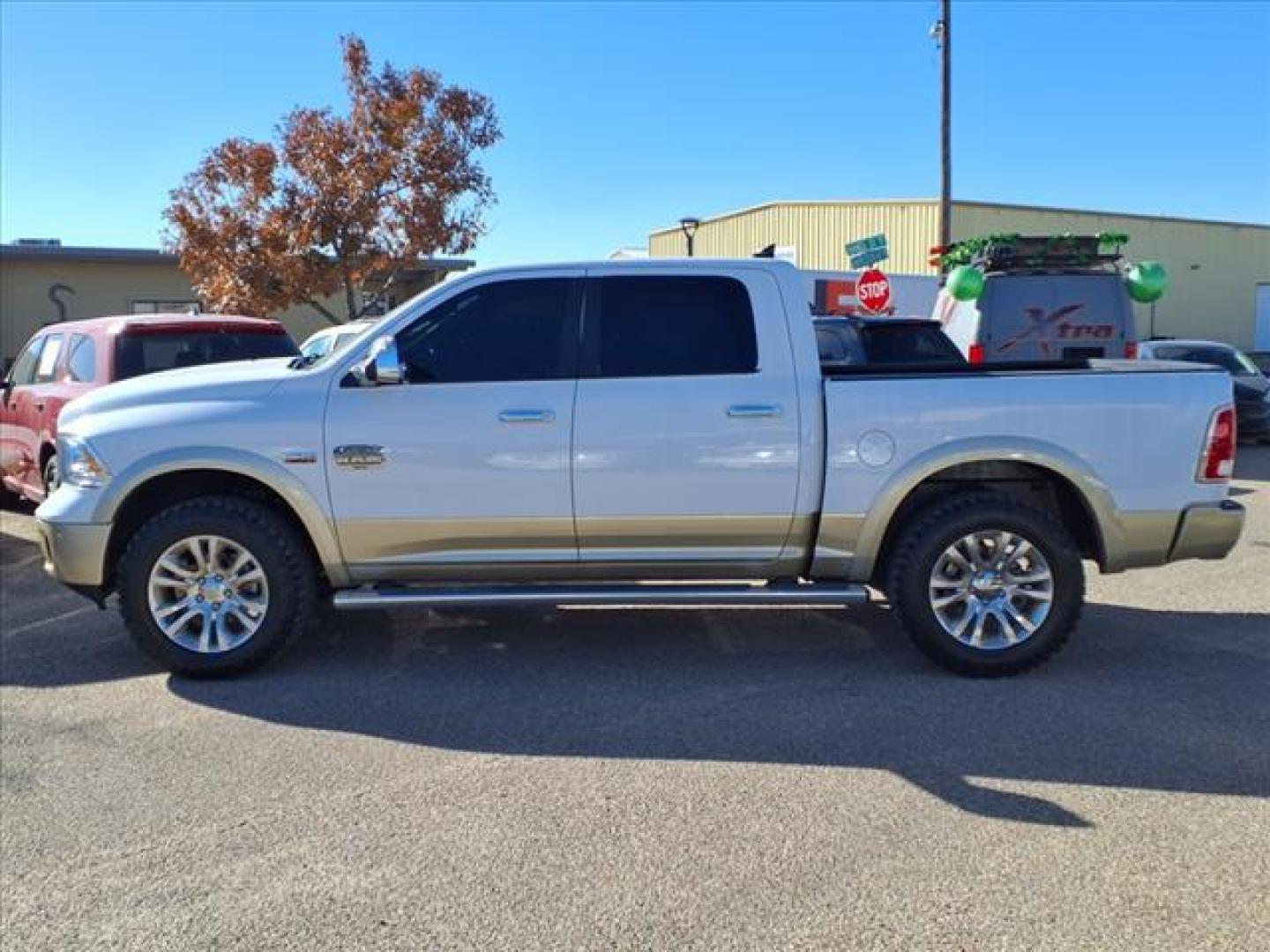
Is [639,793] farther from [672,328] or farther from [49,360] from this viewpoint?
[49,360]

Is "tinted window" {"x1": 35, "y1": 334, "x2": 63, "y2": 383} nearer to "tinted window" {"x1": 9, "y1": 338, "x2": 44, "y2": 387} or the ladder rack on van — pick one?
"tinted window" {"x1": 9, "y1": 338, "x2": 44, "y2": 387}

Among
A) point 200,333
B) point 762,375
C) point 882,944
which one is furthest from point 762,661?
point 200,333

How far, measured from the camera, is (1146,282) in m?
10.6

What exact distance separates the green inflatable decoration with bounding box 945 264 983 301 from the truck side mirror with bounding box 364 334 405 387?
25.3ft

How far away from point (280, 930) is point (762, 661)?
2873 mm

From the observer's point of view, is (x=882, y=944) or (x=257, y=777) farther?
(x=257, y=777)

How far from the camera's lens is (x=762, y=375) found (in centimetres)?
489

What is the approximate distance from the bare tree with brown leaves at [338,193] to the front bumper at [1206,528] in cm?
1527

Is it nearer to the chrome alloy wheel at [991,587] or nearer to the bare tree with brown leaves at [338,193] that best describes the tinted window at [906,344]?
the chrome alloy wheel at [991,587]

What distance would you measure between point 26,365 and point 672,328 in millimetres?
6621

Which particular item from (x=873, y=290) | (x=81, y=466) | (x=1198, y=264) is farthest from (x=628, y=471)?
(x=1198, y=264)

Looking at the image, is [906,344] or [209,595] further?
[906,344]

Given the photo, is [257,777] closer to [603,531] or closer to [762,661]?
[603,531]

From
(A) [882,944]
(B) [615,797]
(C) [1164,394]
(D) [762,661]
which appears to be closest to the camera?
(A) [882,944]
